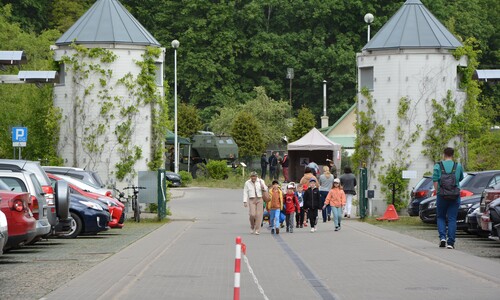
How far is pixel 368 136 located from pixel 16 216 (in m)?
21.8

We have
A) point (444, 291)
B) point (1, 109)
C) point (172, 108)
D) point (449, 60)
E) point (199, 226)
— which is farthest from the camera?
point (172, 108)

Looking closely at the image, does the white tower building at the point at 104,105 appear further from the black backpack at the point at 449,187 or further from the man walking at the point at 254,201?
the black backpack at the point at 449,187

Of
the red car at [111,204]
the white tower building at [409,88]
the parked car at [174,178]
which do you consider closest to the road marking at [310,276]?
the red car at [111,204]

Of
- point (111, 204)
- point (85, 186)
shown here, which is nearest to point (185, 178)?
point (85, 186)

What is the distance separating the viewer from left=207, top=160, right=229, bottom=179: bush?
2692 inches

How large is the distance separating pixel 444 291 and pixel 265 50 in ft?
251

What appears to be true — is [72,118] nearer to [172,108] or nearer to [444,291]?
[444,291]

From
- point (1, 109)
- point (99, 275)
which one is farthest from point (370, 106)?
point (99, 275)

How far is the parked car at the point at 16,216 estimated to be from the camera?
763 inches

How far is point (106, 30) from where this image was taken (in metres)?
40.1

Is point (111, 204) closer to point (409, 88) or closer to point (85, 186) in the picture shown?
point (85, 186)

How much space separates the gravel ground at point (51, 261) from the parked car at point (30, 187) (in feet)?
2.23

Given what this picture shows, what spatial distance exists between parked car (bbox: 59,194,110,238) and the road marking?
15.9ft

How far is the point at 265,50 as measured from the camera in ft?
300
